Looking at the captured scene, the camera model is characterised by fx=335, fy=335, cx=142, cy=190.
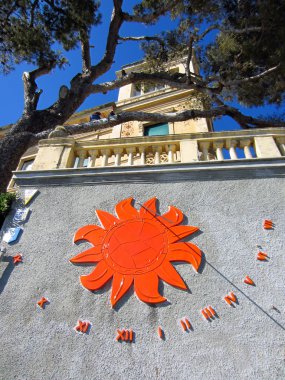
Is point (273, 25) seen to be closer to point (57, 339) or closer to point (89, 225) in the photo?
point (89, 225)

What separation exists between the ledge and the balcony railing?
159 millimetres

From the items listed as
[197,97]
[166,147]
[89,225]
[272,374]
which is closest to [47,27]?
[197,97]

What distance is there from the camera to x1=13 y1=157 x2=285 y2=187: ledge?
16.5 feet

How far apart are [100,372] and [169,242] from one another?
1.72 meters

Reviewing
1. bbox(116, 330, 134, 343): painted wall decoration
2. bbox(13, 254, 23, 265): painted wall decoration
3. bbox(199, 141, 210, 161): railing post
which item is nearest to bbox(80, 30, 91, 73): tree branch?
bbox(199, 141, 210, 161): railing post

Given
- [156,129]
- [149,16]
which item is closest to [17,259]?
[149,16]

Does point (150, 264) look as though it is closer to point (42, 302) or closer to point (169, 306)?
point (169, 306)

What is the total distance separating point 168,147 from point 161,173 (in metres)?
0.72

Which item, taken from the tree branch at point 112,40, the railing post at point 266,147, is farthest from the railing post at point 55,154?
the tree branch at point 112,40

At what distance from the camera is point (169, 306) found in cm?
381

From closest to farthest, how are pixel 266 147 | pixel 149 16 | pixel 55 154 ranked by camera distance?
pixel 266 147 < pixel 55 154 < pixel 149 16

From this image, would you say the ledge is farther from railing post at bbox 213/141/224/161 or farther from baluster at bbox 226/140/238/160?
railing post at bbox 213/141/224/161

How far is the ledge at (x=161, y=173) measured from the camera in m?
5.04

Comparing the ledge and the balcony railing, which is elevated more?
the balcony railing
